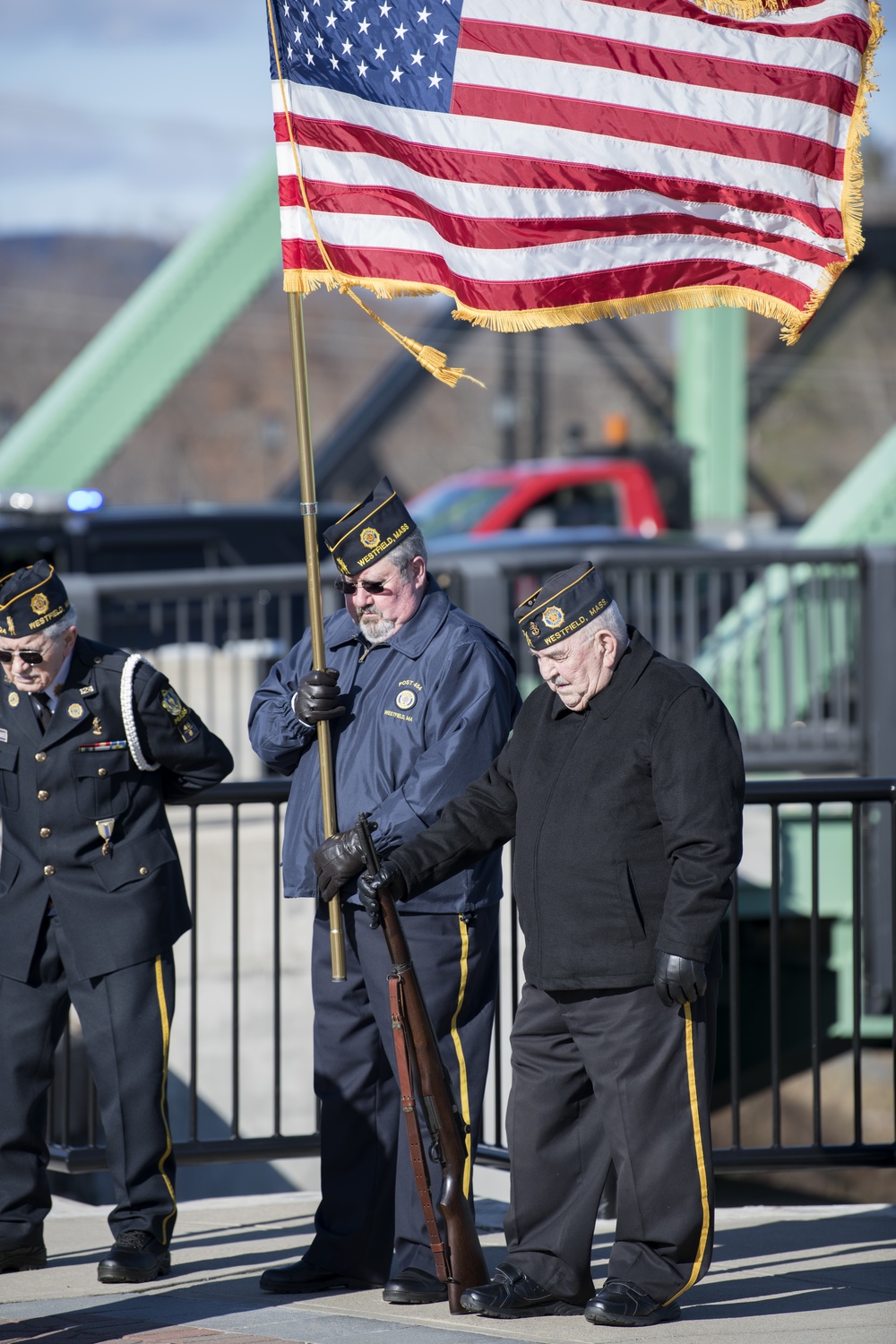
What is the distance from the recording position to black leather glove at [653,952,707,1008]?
13.6ft

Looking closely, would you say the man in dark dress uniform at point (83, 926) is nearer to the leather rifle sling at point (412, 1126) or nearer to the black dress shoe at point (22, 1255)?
the black dress shoe at point (22, 1255)

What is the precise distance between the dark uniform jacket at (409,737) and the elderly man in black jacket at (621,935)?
0.24 meters

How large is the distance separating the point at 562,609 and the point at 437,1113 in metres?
1.32

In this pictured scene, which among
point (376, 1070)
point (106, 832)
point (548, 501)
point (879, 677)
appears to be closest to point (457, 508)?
point (548, 501)

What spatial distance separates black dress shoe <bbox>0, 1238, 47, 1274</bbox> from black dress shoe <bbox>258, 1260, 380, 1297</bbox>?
719 mm

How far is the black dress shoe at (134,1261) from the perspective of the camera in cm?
485

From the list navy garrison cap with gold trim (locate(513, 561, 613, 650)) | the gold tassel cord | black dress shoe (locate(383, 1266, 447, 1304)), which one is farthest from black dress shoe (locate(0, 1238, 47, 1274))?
the gold tassel cord

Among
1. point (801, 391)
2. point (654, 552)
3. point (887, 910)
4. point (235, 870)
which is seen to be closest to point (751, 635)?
point (654, 552)

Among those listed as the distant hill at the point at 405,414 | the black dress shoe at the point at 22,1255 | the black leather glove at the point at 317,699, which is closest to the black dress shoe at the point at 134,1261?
the black dress shoe at the point at 22,1255

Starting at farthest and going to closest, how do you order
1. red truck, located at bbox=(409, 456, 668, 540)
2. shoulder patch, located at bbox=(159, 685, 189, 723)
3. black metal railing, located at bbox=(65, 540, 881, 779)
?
red truck, located at bbox=(409, 456, 668, 540), black metal railing, located at bbox=(65, 540, 881, 779), shoulder patch, located at bbox=(159, 685, 189, 723)

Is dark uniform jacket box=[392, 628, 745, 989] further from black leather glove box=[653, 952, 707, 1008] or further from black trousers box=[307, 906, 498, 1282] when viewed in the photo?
black trousers box=[307, 906, 498, 1282]

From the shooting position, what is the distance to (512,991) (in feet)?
20.1

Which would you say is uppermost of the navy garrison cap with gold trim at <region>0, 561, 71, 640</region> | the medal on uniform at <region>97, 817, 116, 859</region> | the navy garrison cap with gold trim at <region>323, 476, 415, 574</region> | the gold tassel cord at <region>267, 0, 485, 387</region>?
the gold tassel cord at <region>267, 0, 485, 387</region>

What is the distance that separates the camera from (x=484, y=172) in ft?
16.8
